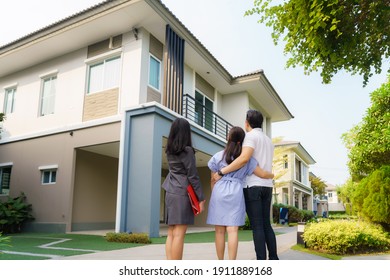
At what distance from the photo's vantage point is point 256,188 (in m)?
3.49

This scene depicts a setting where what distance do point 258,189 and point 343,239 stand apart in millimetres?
2512

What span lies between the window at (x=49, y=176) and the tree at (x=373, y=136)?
8155 millimetres

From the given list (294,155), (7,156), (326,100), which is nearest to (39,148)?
(7,156)

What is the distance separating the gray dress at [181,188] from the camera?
328 cm

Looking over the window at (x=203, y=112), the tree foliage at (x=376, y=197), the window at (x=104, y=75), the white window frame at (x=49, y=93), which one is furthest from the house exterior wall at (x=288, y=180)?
the tree foliage at (x=376, y=197)

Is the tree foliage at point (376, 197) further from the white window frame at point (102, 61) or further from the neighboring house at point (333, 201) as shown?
the neighboring house at point (333, 201)

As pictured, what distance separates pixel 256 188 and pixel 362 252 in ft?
10.2

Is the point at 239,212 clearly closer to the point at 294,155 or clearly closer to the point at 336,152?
the point at 336,152

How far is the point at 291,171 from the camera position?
78.1 ft

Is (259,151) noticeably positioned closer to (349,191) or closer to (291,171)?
(349,191)

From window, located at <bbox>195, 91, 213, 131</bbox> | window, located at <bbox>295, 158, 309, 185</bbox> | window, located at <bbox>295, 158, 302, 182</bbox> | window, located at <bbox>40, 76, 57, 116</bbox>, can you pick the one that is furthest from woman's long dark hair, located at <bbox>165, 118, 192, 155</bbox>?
window, located at <bbox>295, 158, 302, 182</bbox>

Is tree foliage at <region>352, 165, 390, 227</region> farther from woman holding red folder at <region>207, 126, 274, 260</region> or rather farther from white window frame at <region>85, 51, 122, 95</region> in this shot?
white window frame at <region>85, 51, 122, 95</region>

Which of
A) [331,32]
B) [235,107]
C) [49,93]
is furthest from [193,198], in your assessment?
[235,107]

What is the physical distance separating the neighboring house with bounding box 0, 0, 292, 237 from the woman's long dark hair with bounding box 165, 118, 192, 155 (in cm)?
511
